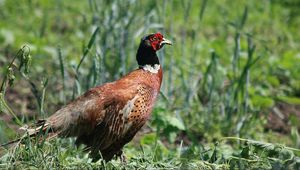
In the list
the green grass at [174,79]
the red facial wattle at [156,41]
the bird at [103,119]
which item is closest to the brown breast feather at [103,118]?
the bird at [103,119]

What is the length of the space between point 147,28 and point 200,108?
99 cm

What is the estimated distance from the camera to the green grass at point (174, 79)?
5480 mm

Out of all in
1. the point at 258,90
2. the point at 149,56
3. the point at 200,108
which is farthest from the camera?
the point at 258,90

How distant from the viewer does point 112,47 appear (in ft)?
24.7

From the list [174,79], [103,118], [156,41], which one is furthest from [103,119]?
[174,79]

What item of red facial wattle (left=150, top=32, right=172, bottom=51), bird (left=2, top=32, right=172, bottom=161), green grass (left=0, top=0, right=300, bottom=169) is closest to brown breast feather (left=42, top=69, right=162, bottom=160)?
bird (left=2, top=32, right=172, bottom=161)

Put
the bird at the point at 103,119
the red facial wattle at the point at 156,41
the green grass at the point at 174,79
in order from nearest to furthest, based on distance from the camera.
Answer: the green grass at the point at 174,79 < the bird at the point at 103,119 < the red facial wattle at the point at 156,41

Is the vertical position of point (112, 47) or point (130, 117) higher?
→ point (112, 47)

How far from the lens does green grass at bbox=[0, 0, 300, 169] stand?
5.48m

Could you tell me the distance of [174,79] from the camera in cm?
870

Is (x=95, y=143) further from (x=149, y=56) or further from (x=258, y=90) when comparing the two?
(x=258, y=90)

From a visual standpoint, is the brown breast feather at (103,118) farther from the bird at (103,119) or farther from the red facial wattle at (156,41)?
the red facial wattle at (156,41)

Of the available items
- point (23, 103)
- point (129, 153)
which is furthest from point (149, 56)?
point (23, 103)

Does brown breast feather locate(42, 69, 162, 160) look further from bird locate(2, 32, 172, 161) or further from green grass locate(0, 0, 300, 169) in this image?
green grass locate(0, 0, 300, 169)
